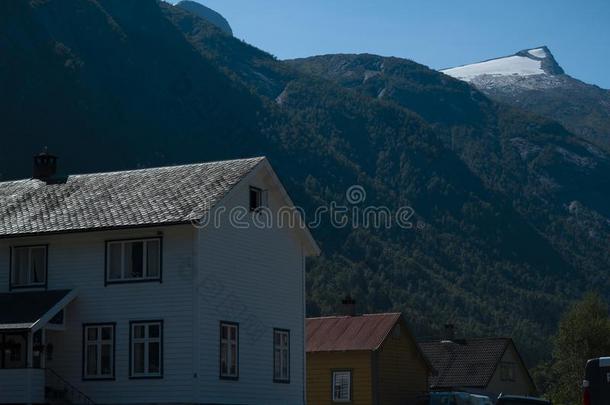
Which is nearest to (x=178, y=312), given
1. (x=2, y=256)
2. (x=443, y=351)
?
(x=2, y=256)

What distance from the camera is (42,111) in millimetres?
172375

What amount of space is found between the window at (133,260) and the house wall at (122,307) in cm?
24

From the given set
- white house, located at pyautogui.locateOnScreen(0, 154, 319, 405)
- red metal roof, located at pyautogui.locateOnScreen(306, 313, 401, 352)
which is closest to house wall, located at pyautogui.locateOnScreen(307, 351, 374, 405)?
red metal roof, located at pyautogui.locateOnScreen(306, 313, 401, 352)

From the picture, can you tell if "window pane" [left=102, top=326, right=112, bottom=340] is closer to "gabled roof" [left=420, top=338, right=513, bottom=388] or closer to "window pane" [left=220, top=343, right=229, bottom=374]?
"window pane" [left=220, top=343, right=229, bottom=374]

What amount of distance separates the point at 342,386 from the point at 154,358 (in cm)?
2005

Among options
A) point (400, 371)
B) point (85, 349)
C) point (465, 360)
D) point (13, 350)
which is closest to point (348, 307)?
point (400, 371)

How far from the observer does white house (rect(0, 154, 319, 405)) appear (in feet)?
128

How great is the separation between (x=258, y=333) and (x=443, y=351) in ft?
118

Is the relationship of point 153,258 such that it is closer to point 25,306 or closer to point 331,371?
point 25,306

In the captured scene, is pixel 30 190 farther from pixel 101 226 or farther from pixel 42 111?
pixel 42 111

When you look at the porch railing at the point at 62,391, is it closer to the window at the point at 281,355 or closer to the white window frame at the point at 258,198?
the window at the point at 281,355

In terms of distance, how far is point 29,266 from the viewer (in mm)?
41906

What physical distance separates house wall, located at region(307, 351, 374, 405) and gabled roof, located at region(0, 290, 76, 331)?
20.7 m

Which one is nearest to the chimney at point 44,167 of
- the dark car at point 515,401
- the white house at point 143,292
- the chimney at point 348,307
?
the white house at point 143,292
